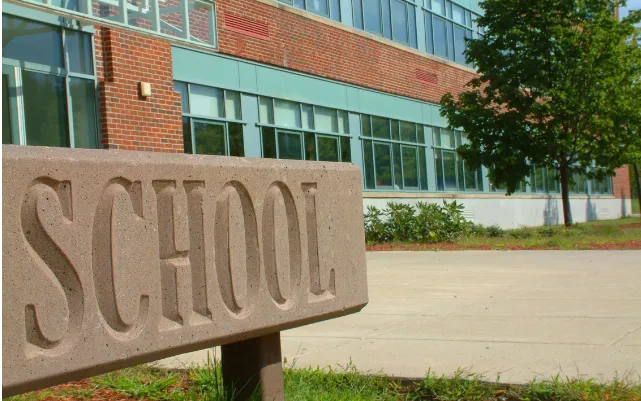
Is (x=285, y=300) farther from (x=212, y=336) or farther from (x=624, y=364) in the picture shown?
(x=624, y=364)

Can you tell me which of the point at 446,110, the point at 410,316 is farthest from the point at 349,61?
the point at 410,316

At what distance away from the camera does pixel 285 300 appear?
335 cm

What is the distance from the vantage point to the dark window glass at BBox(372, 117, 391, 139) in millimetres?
23438

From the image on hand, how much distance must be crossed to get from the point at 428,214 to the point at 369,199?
8.03 feet

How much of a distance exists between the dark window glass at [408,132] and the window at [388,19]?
2.66m

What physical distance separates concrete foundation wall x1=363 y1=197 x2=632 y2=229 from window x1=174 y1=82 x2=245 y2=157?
18.1 ft

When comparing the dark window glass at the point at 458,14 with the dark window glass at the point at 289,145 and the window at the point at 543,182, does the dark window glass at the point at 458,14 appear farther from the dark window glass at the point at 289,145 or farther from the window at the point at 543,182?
the dark window glass at the point at 289,145

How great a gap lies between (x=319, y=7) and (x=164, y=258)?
761 inches

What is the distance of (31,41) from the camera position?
12688 millimetres

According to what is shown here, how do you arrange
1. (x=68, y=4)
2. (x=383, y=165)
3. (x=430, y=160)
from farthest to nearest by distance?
(x=430, y=160), (x=383, y=165), (x=68, y=4)

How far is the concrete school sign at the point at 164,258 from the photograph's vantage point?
2381mm

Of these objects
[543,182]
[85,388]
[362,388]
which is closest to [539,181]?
[543,182]

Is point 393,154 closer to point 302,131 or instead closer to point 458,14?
point 302,131

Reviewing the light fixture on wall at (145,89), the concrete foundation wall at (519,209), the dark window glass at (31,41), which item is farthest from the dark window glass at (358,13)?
the dark window glass at (31,41)
